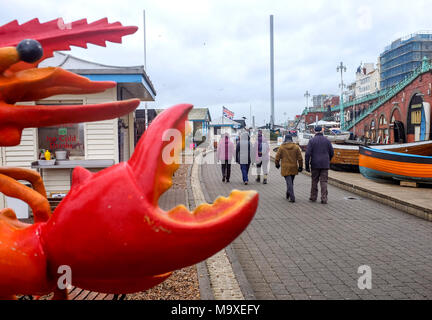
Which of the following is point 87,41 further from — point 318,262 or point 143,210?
point 318,262

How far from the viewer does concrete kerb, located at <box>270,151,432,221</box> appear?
7595mm

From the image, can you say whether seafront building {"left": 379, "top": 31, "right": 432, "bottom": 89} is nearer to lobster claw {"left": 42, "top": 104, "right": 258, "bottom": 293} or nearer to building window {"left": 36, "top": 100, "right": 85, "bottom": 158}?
building window {"left": 36, "top": 100, "right": 85, "bottom": 158}

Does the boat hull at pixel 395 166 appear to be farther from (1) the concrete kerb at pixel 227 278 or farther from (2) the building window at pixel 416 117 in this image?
(2) the building window at pixel 416 117

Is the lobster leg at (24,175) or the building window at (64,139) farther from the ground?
the building window at (64,139)

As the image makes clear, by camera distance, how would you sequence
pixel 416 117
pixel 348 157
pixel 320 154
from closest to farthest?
pixel 320 154 < pixel 348 157 < pixel 416 117

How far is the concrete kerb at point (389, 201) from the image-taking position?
7595 millimetres

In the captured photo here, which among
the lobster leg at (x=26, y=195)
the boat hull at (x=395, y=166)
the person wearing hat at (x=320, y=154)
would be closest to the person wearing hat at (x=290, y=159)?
the person wearing hat at (x=320, y=154)

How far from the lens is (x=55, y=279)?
1670mm

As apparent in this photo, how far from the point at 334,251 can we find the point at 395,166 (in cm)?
619

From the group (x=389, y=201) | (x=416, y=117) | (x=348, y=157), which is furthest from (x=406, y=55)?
(x=389, y=201)

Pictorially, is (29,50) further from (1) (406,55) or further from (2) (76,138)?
(1) (406,55)

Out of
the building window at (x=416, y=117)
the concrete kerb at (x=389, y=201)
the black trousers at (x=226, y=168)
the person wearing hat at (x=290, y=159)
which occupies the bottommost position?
the concrete kerb at (x=389, y=201)

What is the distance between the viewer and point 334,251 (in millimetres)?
5652

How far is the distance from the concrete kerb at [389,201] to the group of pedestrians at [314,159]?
140 centimetres
